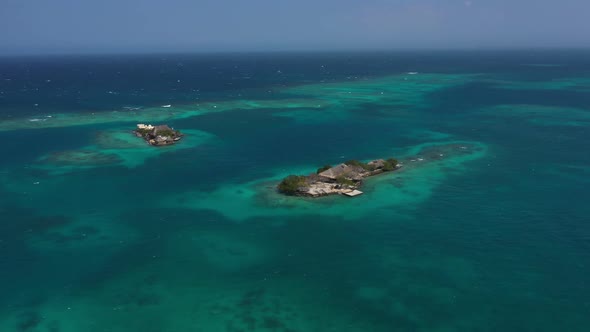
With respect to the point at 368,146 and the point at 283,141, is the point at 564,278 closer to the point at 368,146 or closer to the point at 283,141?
the point at 368,146

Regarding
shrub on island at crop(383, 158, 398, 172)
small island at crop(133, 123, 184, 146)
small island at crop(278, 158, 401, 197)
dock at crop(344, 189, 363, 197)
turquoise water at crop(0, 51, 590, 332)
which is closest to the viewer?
turquoise water at crop(0, 51, 590, 332)

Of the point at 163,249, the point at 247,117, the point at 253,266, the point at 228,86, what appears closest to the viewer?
the point at 253,266

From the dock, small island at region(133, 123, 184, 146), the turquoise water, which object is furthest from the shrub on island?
small island at region(133, 123, 184, 146)

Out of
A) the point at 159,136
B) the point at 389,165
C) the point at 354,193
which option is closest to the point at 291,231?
the point at 354,193

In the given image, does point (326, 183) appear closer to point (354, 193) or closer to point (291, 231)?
point (354, 193)

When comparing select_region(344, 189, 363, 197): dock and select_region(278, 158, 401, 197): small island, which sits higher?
select_region(278, 158, 401, 197): small island

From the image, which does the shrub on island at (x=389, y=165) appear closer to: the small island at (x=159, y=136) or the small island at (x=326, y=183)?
the small island at (x=326, y=183)

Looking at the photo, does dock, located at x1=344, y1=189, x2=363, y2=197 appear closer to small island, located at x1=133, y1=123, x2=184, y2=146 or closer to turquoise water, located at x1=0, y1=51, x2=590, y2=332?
turquoise water, located at x1=0, y1=51, x2=590, y2=332

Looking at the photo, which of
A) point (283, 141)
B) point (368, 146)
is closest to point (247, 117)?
point (283, 141)

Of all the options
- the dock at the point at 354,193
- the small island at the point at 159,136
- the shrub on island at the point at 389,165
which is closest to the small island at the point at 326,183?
the dock at the point at 354,193
